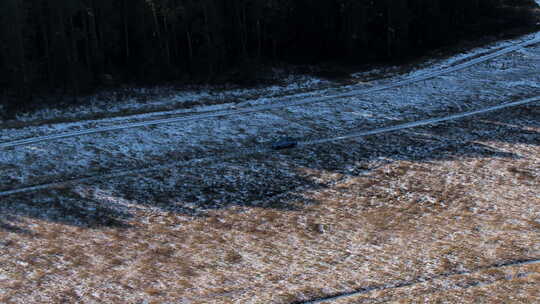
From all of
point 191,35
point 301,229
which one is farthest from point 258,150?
point 191,35

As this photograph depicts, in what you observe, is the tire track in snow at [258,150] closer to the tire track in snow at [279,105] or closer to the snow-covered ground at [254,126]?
the snow-covered ground at [254,126]

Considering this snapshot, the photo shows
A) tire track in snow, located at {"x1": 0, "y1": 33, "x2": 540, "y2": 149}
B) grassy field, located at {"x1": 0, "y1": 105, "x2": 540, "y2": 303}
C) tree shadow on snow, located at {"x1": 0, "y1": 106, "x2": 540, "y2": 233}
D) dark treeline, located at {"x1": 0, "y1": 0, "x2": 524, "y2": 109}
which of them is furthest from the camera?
dark treeline, located at {"x1": 0, "y1": 0, "x2": 524, "y2": 109}

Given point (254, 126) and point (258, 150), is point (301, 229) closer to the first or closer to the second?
point (258, 150)

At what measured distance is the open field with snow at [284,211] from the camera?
2652 centimetres

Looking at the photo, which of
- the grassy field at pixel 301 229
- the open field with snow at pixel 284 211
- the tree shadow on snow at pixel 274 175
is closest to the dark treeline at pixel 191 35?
the open field with snow at pixel 284 211

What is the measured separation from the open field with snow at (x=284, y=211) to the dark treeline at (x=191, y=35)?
8664mm

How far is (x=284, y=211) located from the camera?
112ft

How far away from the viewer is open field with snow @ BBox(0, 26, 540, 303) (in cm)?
2652

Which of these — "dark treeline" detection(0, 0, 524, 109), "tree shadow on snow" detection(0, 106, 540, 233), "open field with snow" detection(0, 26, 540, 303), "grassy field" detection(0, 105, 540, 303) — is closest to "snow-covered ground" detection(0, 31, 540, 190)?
"open field with snow" detection(0, 26, 540, 303)

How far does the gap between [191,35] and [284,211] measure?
28.8 metres

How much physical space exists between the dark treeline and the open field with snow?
341 inches

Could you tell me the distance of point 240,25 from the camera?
58.5m

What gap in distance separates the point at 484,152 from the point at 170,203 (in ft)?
70.7

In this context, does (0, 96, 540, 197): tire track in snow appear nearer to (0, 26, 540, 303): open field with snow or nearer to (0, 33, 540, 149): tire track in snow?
(0, 26, 540, 303): open field with snow
